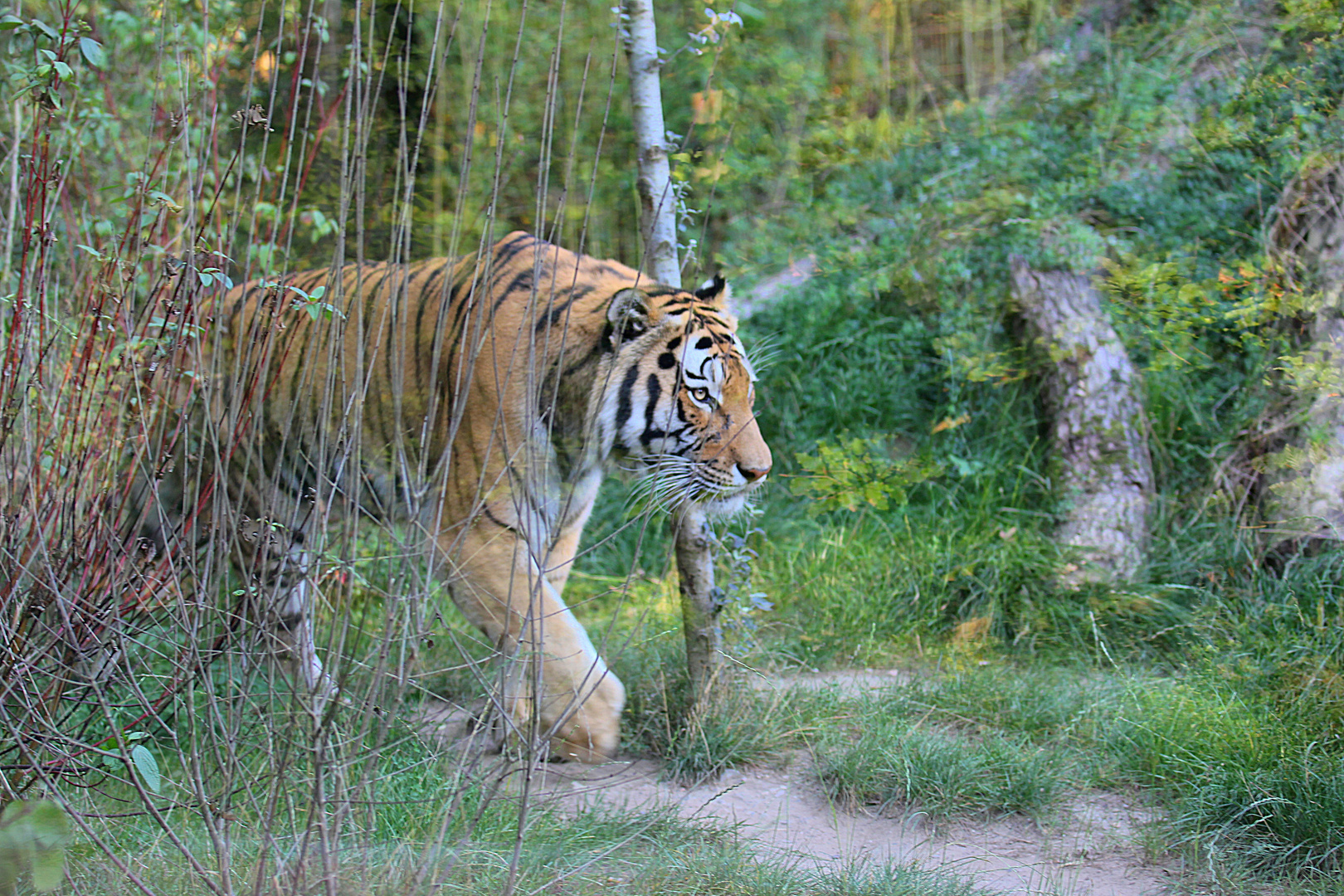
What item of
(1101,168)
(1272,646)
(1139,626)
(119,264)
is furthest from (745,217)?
(119,264)

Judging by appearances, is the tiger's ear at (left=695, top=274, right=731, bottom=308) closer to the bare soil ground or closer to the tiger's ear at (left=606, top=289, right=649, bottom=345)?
the tiger's ear at (left=606, top=289, right=649, bottom=345)

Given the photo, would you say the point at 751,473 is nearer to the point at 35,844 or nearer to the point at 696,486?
the point at 696,486

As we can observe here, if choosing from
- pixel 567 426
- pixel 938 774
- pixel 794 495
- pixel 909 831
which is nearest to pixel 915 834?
pixel 909 831

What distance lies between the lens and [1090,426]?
4.50 metres

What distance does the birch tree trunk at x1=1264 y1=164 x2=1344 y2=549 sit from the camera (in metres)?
3.69

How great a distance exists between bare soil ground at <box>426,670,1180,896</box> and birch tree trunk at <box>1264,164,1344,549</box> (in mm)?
1436

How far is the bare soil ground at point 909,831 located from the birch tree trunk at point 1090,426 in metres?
1.39

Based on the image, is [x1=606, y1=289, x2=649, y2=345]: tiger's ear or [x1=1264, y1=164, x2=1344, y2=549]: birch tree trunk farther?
[x1=1264, y1=164, x2=1344, y2=549]: birch tree trunk

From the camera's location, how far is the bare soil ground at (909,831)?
257cm

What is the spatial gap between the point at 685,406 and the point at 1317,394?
2312 mm

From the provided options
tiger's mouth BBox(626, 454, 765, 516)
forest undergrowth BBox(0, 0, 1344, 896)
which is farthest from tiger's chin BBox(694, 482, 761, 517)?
forest undergrowth BBox(0, 0, 1344, 896)

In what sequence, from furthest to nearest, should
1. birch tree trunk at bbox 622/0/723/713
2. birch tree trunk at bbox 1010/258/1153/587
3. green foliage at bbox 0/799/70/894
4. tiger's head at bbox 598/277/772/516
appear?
birch tree trunk at bbox 1010/258/1153/587 → tiger's head at bbox 598/277/772/516 → birch tree trunk at bbox 622/0/723/713 → green foliage at bbox 0/799/70/894

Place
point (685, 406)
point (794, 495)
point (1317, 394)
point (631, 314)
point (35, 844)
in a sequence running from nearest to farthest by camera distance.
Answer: point (35, 844)
point (631, 314)
point (685, 406)
point (1317, 394)
point (794, 495)

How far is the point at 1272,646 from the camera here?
3410mm
